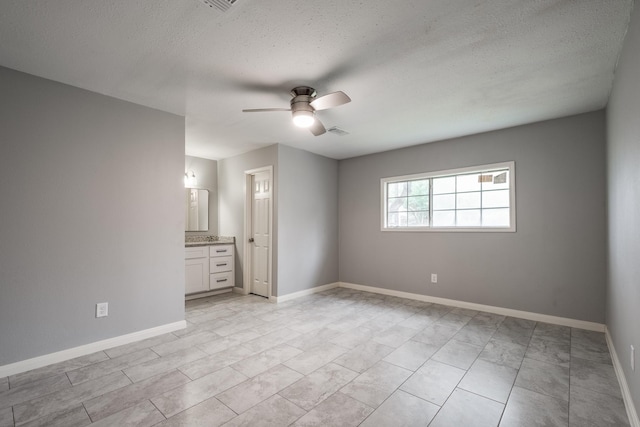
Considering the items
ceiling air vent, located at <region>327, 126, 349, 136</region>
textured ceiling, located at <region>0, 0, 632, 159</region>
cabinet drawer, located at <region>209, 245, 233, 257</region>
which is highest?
textured ceiling, located at <region>0, 0, 632, 159</region>

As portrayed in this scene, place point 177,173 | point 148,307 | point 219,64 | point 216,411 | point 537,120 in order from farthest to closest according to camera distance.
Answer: point 537,120 → point 177,173 → point 148,307 → point 219,64 → point 216,411

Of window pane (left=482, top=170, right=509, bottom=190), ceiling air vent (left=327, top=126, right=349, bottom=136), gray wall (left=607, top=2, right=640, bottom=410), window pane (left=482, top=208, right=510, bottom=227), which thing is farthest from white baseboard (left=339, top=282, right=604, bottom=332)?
ceiling air vent (left=327, top=126, right=349, bottom=136)

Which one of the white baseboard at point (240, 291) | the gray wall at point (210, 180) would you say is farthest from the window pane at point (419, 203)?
the gray wall at point (210, 180)

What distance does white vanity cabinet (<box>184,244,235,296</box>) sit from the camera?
477cm

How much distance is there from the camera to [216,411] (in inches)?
75.4

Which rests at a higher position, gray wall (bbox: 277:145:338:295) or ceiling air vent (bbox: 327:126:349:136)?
ceiling air vent (bbox: 327:126:349:136)

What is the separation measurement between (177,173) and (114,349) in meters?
1.84

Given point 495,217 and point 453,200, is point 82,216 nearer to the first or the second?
point 453,200

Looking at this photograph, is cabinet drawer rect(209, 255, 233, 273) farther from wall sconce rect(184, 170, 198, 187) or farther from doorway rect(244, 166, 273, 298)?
wall sconce rect(184, 170, 198, 187)

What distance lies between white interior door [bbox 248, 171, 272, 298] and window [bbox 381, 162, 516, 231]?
1.93 metres

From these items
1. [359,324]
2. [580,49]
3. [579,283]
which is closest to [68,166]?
[359,324]

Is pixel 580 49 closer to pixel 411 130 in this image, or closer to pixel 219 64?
pixel 411 130

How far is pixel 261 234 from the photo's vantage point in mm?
5031

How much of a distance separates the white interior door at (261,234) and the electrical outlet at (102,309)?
7.36 feet
